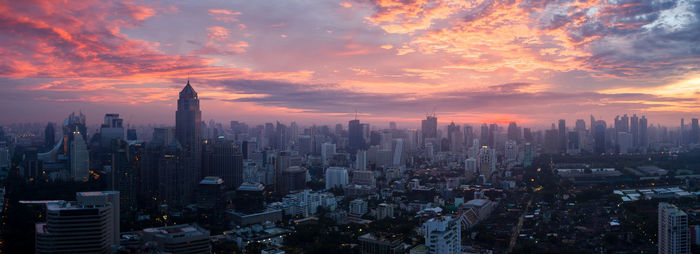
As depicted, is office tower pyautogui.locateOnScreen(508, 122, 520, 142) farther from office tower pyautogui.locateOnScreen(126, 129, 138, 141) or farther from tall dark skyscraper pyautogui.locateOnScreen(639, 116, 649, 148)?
office tower pyautogui.locateOnScreen(126, 129, 138, 141)

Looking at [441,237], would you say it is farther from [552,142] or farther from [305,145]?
[552,142]

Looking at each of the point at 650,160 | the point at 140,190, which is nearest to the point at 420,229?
the point at 140,190

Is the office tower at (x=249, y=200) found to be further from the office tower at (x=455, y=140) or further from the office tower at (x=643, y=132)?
the office tower at (x=643, y=132)

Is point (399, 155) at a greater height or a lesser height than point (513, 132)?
lesser

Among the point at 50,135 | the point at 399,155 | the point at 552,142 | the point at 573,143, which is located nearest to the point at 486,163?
the point at 399,155

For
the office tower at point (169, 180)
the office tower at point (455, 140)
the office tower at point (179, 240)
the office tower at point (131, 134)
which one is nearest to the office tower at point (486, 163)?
the office tower at point (455, 140)

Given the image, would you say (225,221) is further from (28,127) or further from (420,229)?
(28,127)
